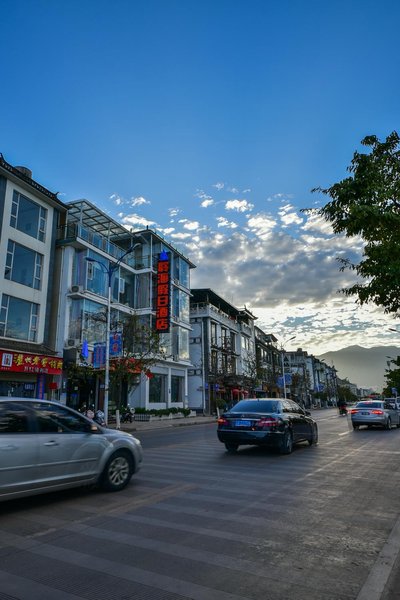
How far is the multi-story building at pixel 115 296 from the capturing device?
29.4 m

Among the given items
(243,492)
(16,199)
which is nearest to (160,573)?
(243,492)

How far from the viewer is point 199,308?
5206 cm

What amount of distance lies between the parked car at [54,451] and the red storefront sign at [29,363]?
18.3m

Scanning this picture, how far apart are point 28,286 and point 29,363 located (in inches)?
202

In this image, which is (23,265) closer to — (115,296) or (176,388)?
(115,296)

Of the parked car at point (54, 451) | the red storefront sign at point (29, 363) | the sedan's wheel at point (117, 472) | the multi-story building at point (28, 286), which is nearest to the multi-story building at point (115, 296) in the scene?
the multi-story building at point (28, 286)

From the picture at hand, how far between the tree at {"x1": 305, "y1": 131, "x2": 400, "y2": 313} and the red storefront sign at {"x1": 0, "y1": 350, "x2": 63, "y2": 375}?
64.6 ft

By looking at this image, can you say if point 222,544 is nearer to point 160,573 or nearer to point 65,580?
point 160,573

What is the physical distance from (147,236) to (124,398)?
48.0 ft

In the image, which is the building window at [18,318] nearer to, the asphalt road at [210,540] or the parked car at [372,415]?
the parked car at [372,415]

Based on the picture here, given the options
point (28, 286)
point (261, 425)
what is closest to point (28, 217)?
point (28, 286)

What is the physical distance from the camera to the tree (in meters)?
8.65

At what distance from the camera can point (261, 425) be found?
37.0 ft

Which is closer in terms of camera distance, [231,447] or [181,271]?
[231,447]
